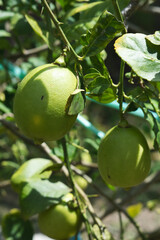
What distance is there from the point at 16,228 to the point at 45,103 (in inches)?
27.1

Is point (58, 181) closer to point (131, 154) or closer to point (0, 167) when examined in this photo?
point (131, 154)

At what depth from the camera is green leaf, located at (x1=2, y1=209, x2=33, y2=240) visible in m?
1.11

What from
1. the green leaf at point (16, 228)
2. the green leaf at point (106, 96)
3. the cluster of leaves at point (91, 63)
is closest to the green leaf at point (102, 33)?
the cluster of leaves at point (91, 63)

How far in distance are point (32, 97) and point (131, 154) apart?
0.68 ft

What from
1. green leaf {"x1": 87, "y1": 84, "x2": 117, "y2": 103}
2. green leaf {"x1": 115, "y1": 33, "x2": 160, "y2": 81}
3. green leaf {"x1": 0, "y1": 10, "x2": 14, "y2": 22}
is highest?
green leaf {"x1": 115, "y1": 33, "x2": 160, "y2": 81}

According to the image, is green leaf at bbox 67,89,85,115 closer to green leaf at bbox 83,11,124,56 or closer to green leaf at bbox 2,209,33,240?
green leaf at bbox 83,11,124,56

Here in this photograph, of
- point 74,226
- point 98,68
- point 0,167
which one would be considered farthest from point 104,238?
point 0,167

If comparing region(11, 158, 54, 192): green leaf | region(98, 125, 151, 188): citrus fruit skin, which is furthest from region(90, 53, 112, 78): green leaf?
region(11, 158, 54, 192): green leaf

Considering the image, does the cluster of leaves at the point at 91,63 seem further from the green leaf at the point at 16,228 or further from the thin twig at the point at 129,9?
the green leaf at the point at 16,228

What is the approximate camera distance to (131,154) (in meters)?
0.65

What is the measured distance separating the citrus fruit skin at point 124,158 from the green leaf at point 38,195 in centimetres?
29

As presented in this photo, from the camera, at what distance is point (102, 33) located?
0.59 metres

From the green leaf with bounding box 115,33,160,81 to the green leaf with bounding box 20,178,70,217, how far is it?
47cm

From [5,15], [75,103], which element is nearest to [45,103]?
[75,103]
